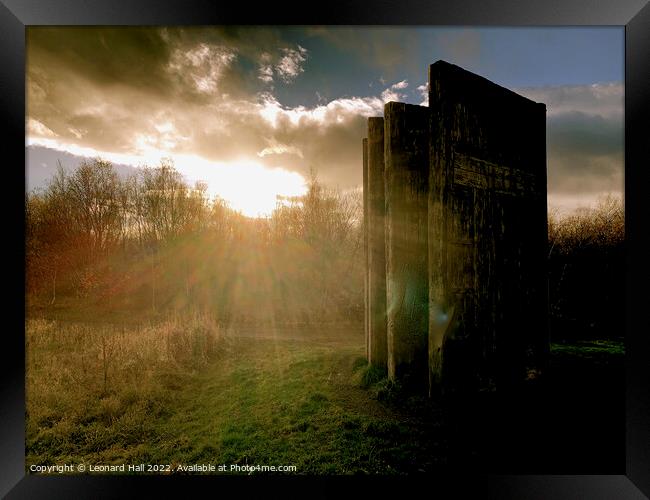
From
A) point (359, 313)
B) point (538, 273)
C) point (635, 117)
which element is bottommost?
point (359, 313)

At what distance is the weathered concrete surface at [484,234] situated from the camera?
8.13 feet

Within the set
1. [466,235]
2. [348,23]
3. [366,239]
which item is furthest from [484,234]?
[348,23]

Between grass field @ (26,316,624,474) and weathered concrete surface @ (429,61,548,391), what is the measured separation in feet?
1.21

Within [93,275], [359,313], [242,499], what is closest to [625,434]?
[242,499]

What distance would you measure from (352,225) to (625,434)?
10.3m

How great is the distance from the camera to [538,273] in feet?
10.0

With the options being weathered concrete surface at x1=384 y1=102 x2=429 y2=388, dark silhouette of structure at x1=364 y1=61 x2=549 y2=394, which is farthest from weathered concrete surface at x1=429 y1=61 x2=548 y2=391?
weathered concrete surface at x1=384 y1=102 x2=429 y2=388

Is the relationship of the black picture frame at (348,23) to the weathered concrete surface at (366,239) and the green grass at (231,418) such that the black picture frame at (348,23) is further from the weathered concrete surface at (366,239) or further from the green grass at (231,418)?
the weathered concrete surface at (366,239)

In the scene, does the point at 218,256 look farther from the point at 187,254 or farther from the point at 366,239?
the point at 366,239

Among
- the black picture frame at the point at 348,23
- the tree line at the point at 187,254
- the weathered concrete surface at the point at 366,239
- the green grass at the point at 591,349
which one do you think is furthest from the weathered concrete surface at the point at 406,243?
the tree line at the point at 187,254

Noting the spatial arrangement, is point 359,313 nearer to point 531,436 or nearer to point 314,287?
point 314,287

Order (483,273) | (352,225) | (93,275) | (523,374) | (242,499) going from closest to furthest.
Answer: (242,499)
(483,273)
(523,374)
(93,275)
(352,225)

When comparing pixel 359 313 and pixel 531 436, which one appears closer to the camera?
pixel 531 436

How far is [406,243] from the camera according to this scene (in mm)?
2992
